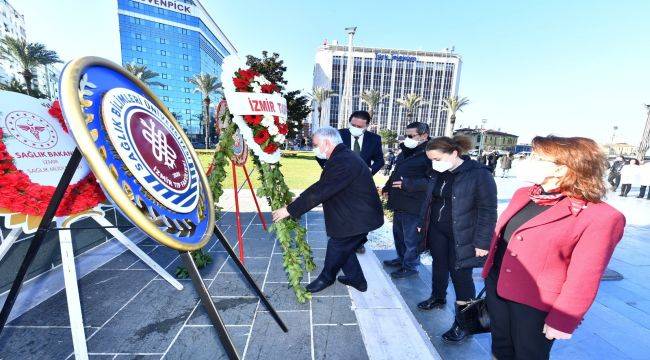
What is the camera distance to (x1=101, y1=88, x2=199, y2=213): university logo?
116 centimetres

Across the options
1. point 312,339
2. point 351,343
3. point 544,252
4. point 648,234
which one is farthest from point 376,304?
point 648,234

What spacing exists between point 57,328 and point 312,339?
7.30 feet

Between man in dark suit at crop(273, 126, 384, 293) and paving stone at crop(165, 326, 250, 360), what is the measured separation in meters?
0.97

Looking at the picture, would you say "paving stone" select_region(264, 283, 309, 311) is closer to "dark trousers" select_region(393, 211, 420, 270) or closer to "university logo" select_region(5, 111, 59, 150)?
"dark trousers" select_region(393, 211, 420, 270)

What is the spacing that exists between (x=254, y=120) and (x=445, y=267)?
2325 mm

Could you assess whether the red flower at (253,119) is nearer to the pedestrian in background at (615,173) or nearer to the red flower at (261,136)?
the red flower at (261,136)

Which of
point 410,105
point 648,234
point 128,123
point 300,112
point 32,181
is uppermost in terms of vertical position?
point 410,105

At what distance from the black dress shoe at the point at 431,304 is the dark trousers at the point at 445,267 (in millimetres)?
48

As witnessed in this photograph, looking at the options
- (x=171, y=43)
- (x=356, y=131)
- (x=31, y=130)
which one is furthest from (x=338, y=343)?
(x=171, y=43)

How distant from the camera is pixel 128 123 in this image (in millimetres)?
1268

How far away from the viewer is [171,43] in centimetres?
5703

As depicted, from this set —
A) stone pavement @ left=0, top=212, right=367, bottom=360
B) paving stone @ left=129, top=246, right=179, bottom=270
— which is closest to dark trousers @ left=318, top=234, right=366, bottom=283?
stone pavement @ left=0, top=212, right=367, bottom=360

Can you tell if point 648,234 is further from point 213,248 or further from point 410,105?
point 410,105

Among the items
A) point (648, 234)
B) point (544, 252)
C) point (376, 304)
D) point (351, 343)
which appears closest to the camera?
point (544, 252)
